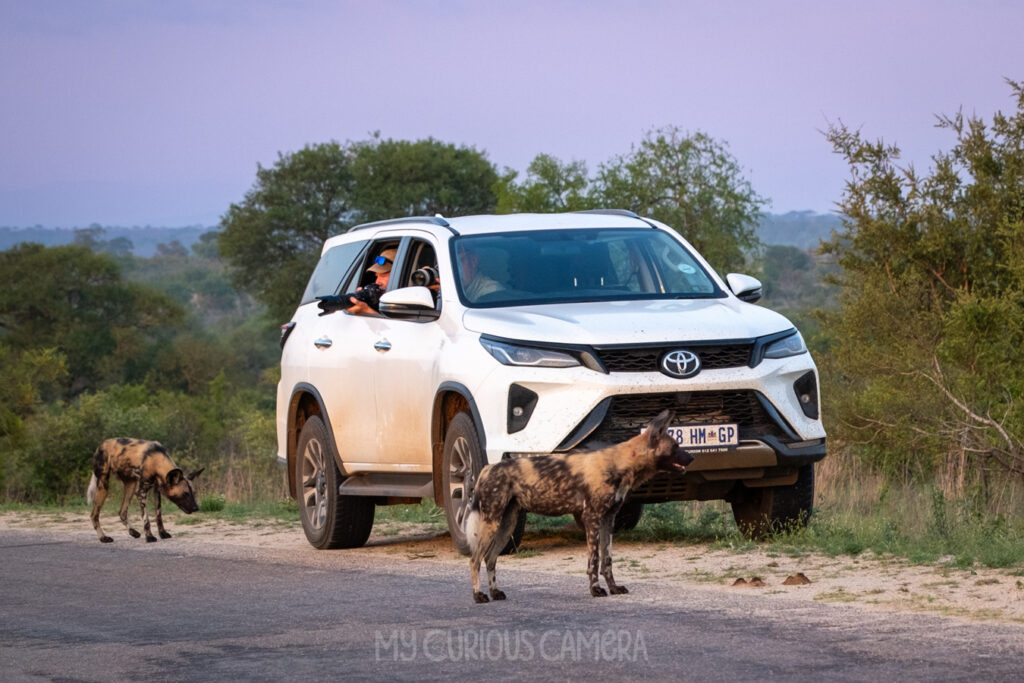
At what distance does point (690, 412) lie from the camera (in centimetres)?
1040

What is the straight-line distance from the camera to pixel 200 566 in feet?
39.6

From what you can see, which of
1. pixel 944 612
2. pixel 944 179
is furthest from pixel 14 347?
pixel 944 612

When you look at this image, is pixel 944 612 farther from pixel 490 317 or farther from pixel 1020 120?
pixel 1020 120

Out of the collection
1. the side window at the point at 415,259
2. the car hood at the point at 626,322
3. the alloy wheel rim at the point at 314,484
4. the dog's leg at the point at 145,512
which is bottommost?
the dog's leg at the point at 145,512

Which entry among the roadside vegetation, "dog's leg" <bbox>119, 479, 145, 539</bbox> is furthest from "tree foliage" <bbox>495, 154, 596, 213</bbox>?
"dog's leg" <bbox>119, 479, 145, 539</bbox>

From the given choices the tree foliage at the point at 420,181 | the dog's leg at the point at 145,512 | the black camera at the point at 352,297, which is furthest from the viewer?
the tree foliage at the point at 420,181

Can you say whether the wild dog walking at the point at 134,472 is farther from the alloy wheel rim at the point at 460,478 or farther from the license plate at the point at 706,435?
the license plate at the point at 706,435

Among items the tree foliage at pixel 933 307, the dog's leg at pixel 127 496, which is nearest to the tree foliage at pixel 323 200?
the tree foliage at pixel 933 307

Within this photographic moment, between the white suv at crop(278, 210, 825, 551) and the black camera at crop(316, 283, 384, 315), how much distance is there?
32 mm

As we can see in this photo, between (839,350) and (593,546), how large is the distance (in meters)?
12.5

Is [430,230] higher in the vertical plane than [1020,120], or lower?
lower

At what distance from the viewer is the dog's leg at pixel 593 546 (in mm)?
9070

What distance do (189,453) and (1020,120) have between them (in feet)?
52.3

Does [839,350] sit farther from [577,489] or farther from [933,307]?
[577,489]
